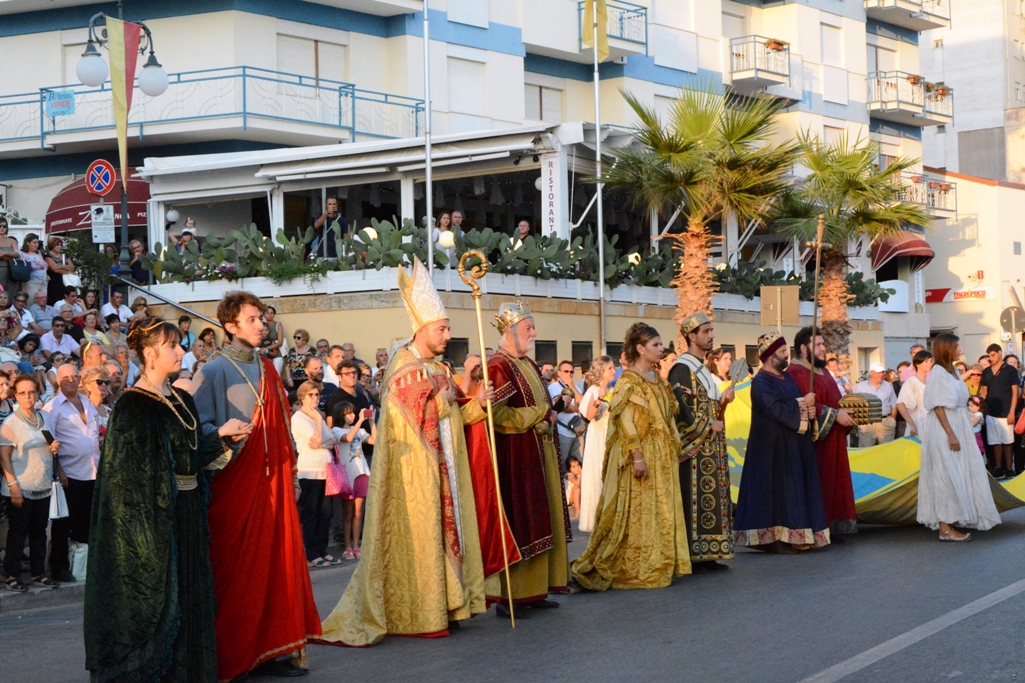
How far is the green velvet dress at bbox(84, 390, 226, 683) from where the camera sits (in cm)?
643

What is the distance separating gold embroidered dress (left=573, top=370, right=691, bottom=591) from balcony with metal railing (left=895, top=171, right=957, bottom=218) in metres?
30.7

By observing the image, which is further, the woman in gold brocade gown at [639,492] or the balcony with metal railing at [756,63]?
the balcony with metal railing at [756,63]

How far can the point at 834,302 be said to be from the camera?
29359 mm

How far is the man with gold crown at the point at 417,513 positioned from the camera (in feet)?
27.1

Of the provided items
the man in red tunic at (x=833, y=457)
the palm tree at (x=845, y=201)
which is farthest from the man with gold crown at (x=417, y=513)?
the palm tree at (x=845, y=201)

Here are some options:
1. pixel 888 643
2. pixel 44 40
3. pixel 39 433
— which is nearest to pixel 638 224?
pixel 44 40

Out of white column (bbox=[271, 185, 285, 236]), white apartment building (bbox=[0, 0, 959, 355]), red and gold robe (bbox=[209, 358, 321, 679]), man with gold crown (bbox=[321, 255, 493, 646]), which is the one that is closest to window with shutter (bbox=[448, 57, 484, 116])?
white apartment building (bbox=[0, 0, 959, 355])

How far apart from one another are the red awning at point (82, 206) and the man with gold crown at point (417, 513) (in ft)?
60.8

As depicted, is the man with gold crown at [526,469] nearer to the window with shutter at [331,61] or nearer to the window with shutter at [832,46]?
the window with shutter at [331,61]

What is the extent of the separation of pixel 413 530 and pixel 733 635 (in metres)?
2.02

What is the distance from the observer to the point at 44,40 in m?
28.6

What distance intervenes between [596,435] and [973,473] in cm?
391

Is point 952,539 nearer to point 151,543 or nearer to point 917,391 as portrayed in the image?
point 917,391

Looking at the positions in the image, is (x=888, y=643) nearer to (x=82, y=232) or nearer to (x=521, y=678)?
(x=521, y=678)
